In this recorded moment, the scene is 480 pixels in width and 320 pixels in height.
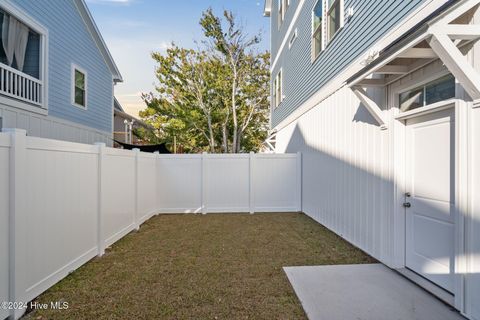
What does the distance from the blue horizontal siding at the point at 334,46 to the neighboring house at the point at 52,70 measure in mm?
6962

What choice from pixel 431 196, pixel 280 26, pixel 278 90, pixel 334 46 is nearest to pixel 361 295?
pixel 431 196

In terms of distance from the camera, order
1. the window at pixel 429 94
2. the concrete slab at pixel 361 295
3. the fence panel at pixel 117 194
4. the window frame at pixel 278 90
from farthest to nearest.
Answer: the window frame at pixel 278 90, the fence panel at pixel 117 194, the window at pixel 429 94, the concrete slab at pixel 361 295

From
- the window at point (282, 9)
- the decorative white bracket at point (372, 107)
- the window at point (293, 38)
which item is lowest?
the decorative white bracket at point (372, 107)

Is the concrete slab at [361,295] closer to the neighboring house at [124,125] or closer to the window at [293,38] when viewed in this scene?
the window at [293,38]

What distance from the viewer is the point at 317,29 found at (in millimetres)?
6652

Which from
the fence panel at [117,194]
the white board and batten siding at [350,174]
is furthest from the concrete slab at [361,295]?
the fence panel at [117,194]

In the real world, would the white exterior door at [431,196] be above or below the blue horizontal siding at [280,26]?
below

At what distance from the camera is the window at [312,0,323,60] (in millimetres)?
6430

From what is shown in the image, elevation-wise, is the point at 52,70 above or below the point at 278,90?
below

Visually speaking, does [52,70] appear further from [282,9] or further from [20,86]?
[282,9]

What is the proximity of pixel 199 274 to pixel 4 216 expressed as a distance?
7.22 feet

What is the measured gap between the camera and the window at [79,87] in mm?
8156

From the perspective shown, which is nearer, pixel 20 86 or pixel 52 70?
pixel 20 86

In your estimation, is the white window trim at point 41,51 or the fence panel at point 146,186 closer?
the white window trim at point 41,51
